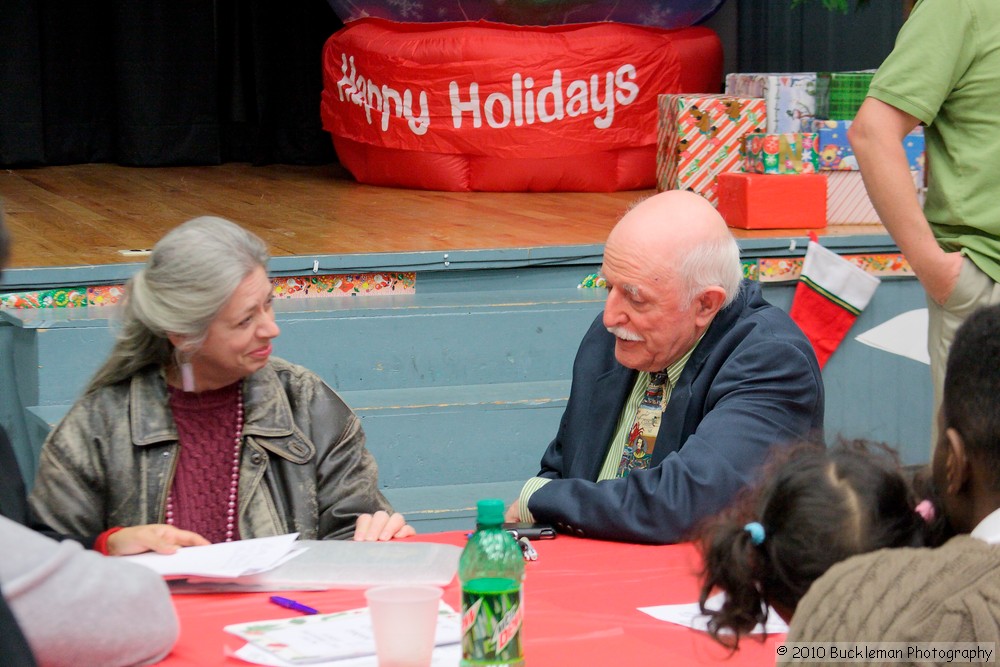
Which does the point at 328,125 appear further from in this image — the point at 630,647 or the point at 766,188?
the point at 630,647

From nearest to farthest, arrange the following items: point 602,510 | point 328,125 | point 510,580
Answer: point 510,580
point 602,510
point 328,125

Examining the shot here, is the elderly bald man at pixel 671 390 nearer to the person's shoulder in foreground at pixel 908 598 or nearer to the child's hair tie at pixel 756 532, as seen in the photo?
the child's hair tie at pixel 756 532

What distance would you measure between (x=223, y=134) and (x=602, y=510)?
5899mm

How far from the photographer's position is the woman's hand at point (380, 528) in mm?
1962

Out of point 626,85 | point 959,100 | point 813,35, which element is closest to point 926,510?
point 959,100

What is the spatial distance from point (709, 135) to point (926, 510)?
346 cm

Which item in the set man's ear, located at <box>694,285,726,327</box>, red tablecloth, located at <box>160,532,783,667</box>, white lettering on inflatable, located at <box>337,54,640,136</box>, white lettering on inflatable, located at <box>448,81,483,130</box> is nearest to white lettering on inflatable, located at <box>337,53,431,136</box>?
white lettering on inflatable, located at <box>337,54,640,136</box>

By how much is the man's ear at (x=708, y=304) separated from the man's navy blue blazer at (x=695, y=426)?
16 millimetres

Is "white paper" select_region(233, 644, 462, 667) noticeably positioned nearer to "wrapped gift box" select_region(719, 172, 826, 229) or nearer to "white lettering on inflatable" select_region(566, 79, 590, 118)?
"wrapped gift box" select_region(719, 172, 826, 229)

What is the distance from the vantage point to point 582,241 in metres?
4.02

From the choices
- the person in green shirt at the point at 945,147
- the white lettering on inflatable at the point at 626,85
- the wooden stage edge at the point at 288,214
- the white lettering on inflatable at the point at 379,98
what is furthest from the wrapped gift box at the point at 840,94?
the person in green shirt at the point at 945,147

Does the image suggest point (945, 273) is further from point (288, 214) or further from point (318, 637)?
point (288, 214)

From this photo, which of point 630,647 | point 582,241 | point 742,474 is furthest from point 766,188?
point 630,647

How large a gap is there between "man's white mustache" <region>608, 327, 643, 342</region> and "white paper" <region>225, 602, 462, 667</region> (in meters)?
0.76
